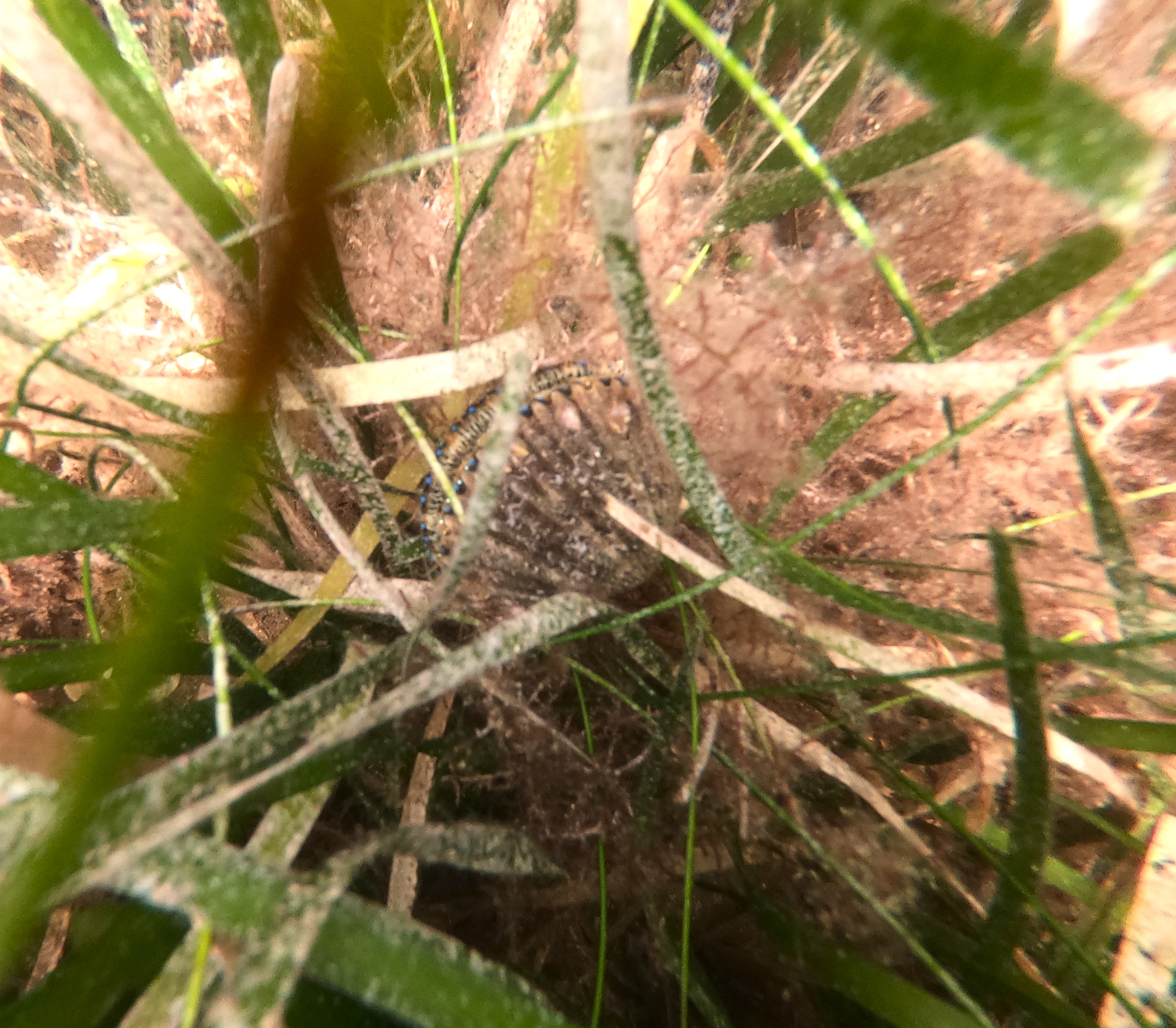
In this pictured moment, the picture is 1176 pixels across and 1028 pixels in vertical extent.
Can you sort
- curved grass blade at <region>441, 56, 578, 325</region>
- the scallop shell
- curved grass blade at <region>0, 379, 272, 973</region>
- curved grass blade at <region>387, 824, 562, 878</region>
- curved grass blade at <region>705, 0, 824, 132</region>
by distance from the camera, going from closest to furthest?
curved grass blade at <region>0, 379, 272, 973</region> < curved grass blade at <region>387, 824, 562, 878</region> < curved grass blade at <region>441, 56, 578, 325</region> < the scallop shell < curved grass blade at <region>705, 0, 824, 132</region>

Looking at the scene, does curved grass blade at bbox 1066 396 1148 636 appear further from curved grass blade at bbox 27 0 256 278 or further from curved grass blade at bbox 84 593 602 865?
curved grass blade at bbox 27 0 256 278

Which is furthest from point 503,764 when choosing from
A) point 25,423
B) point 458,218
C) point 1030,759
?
point 25,423

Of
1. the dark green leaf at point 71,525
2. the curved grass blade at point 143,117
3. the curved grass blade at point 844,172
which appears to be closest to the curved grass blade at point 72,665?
the dark green leaf at point 71,525

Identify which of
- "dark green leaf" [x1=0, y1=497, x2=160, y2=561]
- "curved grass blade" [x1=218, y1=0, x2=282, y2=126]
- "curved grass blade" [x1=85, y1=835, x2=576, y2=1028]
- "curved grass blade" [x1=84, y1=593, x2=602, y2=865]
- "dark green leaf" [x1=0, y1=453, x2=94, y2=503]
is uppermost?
"curved grass blade" [x1=218, y1=0, x2=282, y2=126]

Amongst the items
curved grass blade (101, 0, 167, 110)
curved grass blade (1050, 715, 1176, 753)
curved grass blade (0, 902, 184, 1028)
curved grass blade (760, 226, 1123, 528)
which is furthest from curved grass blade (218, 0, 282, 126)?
curved grass blade (1050, 715, 1176, 753)

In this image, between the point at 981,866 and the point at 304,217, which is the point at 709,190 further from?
the point at 981,866

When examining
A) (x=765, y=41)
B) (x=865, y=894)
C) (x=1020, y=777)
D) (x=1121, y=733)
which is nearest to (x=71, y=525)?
(x=865, y=894)

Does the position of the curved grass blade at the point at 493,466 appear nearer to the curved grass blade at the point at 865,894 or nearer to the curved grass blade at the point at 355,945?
the curved grass blade at the point at 355,945
